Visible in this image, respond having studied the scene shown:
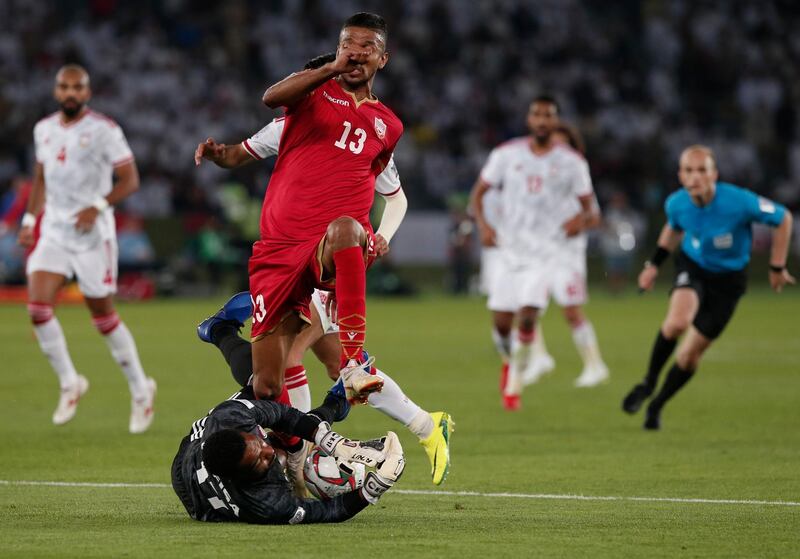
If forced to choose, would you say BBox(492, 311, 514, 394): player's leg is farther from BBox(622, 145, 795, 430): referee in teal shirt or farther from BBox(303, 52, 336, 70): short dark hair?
BBox(303, 52, 336, 70): short dark hair

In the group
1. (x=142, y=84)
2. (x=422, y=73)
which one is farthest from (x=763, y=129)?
(x=142, y=84)

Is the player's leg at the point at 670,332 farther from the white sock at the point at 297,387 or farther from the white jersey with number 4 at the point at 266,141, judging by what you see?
the white jersey with number 4 at the point at 266,141

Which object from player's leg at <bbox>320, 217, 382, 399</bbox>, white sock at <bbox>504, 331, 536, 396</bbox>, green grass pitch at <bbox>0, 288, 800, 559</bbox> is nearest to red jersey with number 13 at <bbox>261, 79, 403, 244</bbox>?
player's leg at <bbox>320, 217, 382, 399</bbox>

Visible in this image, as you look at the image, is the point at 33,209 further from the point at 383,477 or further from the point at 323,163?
the point at 383,477

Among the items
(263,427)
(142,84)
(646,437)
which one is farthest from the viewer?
(142,84)

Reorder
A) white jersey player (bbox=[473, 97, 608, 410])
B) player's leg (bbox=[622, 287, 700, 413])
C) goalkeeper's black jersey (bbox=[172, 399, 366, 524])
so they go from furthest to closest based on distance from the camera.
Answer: white jersey player (bbox=[473, 97, 608, 410]) → player's leg (bbox=[622, 287, 700, 413]) → goalkeeper's black jersey (bbox=[172, 399, 366, 524])

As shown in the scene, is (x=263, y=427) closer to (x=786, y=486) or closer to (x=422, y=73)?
(x=786, y=486)

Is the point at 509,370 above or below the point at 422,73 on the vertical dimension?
below

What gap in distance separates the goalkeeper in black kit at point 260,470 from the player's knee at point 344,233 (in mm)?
903

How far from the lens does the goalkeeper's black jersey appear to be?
7219mm

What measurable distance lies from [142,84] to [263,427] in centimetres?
2746

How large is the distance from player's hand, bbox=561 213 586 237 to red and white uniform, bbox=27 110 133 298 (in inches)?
192

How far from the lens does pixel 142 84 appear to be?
33.8 metres

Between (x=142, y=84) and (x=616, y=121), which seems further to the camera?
(x=616, y=121)
